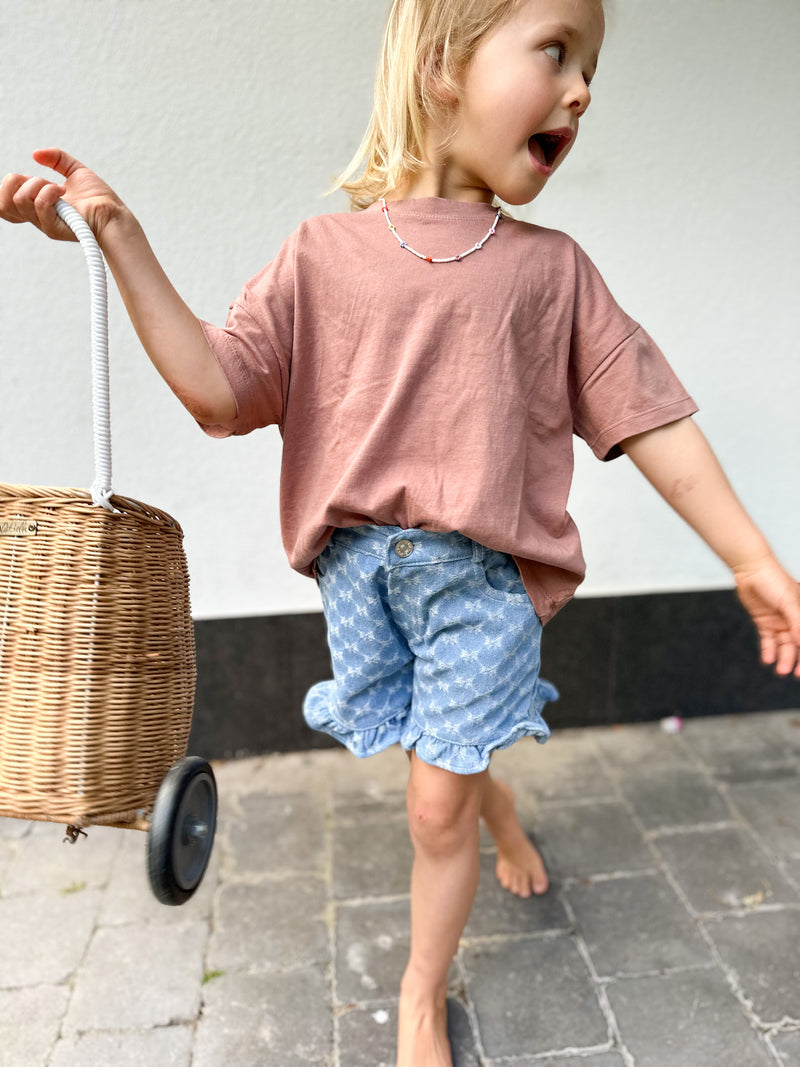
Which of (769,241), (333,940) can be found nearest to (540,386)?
(333,940)

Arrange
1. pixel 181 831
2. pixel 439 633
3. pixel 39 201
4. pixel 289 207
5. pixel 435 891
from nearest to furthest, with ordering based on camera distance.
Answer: pixel 39 201, pixel 181 831, pixel 439 633, pixel 435 891, pixel 289 207

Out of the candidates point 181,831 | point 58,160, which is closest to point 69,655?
point 181,831

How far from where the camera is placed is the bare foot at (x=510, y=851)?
1.97 metres

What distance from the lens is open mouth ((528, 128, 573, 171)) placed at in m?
1.26

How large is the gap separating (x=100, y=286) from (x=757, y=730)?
2335 millimetres

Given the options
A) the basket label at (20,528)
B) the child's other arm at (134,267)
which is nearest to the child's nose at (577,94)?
the child's other arm at (134,267)

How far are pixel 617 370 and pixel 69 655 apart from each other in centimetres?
90

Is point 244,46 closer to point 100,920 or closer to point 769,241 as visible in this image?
point 769,241

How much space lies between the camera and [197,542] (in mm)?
2412

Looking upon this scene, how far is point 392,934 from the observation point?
6.15ft

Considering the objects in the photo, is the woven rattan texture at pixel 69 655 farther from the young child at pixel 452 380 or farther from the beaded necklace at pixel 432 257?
the beaded necklace at pixel 432 257

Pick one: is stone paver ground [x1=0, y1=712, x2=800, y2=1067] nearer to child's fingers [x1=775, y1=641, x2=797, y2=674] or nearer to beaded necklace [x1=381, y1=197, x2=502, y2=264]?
child's fingers [x1=775, y1=641, x2=797, y2=674]

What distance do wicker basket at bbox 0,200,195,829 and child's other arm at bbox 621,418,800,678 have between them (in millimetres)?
798

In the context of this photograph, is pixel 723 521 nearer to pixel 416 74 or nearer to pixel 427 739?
pixel 427 739
